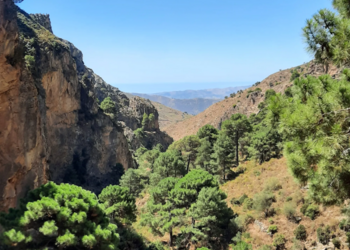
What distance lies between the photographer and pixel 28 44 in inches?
1475

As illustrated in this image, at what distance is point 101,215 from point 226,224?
11.6 meters

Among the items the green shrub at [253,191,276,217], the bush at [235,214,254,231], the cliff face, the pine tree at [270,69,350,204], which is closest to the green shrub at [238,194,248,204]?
the green shrub at [253,191,276,217]

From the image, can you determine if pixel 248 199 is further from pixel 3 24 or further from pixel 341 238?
pixel 3 24

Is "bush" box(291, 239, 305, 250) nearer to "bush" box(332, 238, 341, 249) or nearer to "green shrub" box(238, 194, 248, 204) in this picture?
"bush" box(332, 238, 341, 249)

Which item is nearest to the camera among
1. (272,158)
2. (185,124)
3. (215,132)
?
(272,158)

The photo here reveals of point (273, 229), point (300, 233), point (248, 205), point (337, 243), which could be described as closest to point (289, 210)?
point (273, 229)

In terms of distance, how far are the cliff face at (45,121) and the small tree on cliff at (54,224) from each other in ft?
23.1

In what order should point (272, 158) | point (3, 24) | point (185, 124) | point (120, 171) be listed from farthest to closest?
→ point (185, 124) → point (120, 171) → point (272, 158) → point (3, 24)

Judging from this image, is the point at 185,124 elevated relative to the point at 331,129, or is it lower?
lower

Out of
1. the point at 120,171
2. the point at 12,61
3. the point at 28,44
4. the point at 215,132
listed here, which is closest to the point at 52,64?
the point at 28,44

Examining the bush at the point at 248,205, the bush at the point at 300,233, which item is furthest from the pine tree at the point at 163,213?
the bush at the point at 300,233

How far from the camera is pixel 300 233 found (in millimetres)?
15156

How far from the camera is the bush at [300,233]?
15.1 meters

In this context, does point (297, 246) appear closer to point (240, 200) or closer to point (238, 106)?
point (240, 200)
